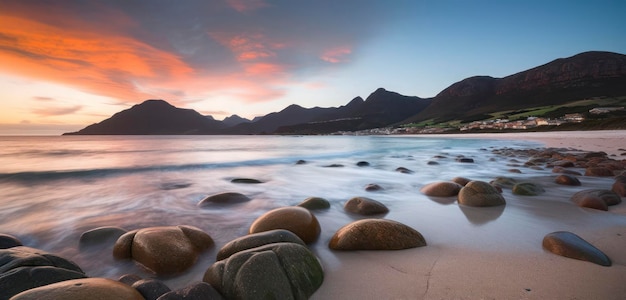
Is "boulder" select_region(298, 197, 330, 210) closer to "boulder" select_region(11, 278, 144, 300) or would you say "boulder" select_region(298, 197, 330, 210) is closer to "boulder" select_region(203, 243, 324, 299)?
"boulder" select_region(203, 243, 324, 299)

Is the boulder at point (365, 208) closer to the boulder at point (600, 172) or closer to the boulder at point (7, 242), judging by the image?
the boulder at point (7, 242)

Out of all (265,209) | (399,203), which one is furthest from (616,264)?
(265,209)

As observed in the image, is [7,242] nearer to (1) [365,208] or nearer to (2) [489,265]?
(1) [365,208]

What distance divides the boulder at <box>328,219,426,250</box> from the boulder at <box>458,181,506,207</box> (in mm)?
2525

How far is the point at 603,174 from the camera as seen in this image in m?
8.53

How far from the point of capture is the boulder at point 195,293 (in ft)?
6.73

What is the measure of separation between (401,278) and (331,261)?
2.72 ft

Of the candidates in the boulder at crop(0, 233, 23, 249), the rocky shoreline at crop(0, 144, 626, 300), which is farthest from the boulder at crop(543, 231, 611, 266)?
the boulder at crop(0, 233, 23, 249)

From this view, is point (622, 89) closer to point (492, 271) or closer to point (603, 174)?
point (603, 174)

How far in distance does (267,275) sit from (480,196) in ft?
16.2

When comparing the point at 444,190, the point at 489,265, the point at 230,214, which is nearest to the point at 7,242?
the point at 230,214

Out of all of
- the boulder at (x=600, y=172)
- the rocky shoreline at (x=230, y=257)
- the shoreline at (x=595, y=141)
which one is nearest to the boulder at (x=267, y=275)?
the rocky shoreline at (x=230, y=257)

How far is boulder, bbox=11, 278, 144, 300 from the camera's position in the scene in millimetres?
1877

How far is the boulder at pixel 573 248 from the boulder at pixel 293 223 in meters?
2.86
